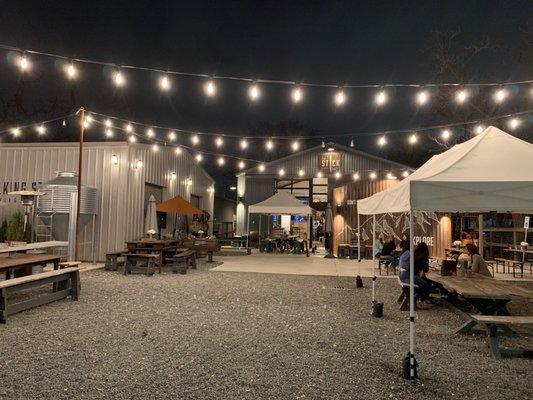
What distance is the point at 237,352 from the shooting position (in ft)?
15.4

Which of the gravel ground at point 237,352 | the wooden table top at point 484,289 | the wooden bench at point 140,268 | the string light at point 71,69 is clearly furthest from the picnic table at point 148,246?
the wooden table top at point 484,289

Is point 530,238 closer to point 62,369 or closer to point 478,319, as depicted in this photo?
point 478,319

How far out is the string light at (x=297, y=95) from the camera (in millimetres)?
9617

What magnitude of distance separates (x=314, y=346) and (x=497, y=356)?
2.13 metres

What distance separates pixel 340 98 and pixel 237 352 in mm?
7010

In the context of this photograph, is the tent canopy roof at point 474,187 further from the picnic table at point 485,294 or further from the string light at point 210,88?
the string light at point 210,88

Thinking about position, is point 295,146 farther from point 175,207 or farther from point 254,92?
point 254,92

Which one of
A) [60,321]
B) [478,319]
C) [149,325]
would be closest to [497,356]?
[478,319]

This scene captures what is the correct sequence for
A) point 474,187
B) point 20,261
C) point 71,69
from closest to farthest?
1. point 474,187
2. point 20,261
3. point 71,69

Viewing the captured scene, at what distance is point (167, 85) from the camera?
29.6 ft

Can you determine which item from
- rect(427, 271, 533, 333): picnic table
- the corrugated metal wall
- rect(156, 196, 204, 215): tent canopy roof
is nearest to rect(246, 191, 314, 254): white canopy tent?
rect(156, 196, 204, 215): tent canopy roof

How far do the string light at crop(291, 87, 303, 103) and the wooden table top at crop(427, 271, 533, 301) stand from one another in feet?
17.1

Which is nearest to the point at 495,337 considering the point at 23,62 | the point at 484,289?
the point at 484,289

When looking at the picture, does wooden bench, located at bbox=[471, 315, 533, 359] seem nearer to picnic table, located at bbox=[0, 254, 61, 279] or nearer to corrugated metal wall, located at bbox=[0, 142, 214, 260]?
picnic table, located at bbox=[0, 254, 61, 279]
